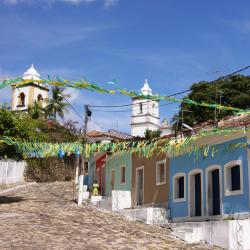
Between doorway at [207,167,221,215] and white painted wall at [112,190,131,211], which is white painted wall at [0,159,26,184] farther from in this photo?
doorway at [207,167,221,215]

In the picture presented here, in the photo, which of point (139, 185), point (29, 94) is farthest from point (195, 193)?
point (29, 94)

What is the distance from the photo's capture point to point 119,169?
25.8 m

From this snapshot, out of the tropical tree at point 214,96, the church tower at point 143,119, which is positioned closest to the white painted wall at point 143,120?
the church tower at point 143,119

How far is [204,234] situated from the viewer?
612 inches

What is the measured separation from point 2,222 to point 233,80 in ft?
87.5

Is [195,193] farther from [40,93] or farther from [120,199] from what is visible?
[40,93]

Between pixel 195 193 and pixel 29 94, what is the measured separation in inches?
1657

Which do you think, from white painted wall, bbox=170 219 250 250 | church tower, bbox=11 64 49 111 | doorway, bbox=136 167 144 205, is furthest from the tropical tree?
church tower, bbox=11 64 49 111

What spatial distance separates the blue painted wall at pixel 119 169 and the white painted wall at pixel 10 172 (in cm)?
1200

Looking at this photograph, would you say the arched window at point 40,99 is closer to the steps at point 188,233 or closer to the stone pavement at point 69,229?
the stone pavement at point 69,229

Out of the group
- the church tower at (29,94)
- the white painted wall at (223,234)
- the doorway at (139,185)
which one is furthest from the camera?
the church tower at (29,94)

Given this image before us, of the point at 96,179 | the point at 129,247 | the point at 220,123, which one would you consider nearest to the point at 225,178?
the point at 220,123

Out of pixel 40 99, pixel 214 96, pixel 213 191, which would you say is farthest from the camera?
pixel 40 99

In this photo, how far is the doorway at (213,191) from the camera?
16983 mm
